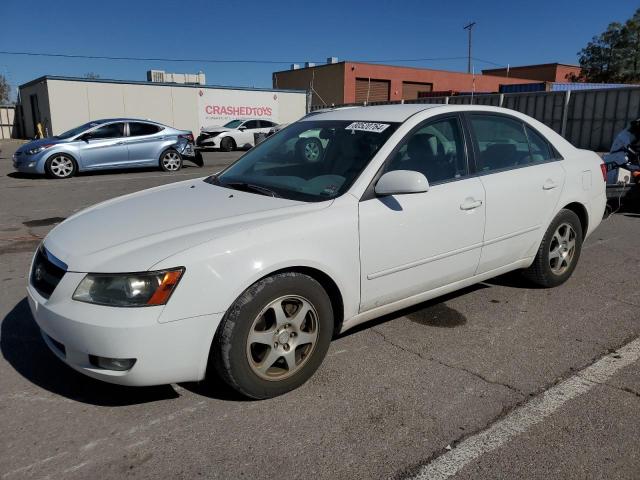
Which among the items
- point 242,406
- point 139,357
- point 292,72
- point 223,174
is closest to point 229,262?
point 139,357

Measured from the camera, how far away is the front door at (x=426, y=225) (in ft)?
10.7

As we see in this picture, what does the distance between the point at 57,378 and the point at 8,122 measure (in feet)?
121

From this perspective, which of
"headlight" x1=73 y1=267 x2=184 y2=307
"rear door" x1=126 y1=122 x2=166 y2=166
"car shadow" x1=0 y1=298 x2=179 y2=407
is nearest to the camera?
"headlight" x1=73 y1=267 x2=184 y2=307

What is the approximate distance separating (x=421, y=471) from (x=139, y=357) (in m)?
1.41

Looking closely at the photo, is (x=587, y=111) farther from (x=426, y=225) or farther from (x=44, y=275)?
(x=44, y=275)

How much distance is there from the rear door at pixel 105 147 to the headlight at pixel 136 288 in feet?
39.0

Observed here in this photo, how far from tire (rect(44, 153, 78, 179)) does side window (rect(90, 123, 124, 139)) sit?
0.88 metres

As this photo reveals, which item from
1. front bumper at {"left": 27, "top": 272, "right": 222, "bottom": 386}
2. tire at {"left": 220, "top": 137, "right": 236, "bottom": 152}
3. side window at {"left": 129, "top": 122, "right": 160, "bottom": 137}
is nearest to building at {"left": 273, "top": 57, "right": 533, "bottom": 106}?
tire at {"left": 220, "top": 137, "right": 236, "bottom": 152}

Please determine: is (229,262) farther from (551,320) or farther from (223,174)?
(551,320)

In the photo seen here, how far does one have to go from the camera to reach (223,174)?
4.09m

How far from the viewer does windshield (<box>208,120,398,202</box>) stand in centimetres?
339

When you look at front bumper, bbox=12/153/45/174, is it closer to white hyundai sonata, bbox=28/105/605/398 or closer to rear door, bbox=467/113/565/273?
white hyundai sonata, bbox=28/105/605/398

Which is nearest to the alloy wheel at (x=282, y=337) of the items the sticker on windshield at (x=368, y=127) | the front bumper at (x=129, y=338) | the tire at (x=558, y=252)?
the front bumper at (x=129, y=338)

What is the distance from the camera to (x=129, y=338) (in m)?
2.50
